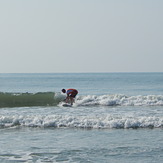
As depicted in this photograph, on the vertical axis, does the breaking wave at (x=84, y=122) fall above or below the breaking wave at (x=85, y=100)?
below

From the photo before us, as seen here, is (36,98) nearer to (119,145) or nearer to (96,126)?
(96,126)

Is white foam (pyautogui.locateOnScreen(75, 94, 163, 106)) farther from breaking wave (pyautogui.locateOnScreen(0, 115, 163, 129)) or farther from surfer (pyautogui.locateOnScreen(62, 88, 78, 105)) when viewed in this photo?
breaking wave (pyautogui.locateOnScreen(0, 115, 163, 129))

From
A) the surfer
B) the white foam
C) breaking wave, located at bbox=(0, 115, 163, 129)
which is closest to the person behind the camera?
breaking wave, located at bbox=(0, 115, 163, 129)

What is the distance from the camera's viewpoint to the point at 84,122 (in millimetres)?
17078

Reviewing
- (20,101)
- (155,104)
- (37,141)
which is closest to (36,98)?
(20,101)

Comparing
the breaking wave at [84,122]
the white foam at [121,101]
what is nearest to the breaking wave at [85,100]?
the white foam at [121,101]

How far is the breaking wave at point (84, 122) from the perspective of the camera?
16.6 metres

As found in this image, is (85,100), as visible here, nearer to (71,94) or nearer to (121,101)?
(121,101)

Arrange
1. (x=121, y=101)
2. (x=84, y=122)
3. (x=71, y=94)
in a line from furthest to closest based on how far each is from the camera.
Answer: (x=121, y=101)
(x=71, y=94)
(x=84, y=122)

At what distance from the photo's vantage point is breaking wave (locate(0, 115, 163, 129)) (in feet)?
54.6

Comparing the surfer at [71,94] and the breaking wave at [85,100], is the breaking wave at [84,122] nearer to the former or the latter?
the surfer at [71,94]


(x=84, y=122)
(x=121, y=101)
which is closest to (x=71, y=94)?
(x=121, y=101)

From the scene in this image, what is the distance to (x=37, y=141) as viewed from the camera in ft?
45.6

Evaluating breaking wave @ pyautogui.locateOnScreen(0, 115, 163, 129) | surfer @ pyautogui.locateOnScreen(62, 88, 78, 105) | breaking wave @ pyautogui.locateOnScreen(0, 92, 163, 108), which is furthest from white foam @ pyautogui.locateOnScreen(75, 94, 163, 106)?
breaking wave @ pyautogui.locateOnScreen(0, 115, 163, 129)
